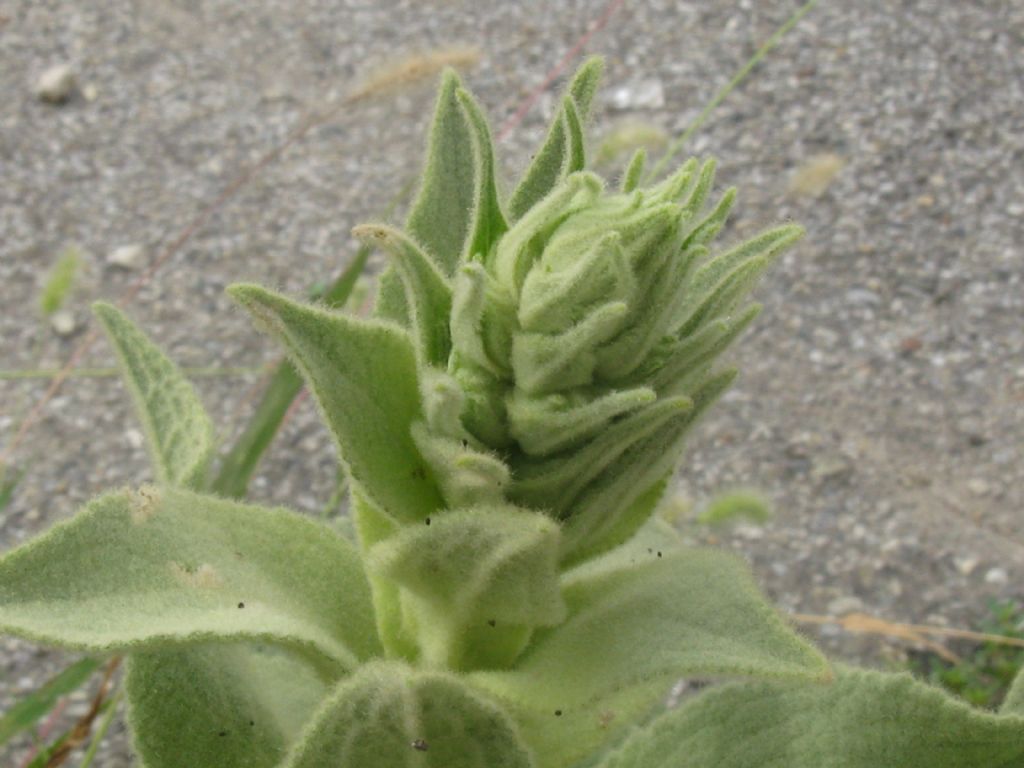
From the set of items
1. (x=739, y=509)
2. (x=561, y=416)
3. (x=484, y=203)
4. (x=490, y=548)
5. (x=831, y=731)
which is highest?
(x=484, y=203)

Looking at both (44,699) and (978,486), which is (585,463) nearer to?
(44,699)

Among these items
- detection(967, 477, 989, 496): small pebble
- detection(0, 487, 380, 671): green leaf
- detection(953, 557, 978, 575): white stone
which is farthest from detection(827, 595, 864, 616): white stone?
detection(0, 487, 380, 671): green leaf

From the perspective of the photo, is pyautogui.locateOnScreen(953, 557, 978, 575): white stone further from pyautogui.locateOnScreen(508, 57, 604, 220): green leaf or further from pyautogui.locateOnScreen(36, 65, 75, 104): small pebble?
pyautogui.locateOnScreen(36, 65, 75, 104): small pebble

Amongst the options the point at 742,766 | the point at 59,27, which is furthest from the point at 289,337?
the point at 59,27

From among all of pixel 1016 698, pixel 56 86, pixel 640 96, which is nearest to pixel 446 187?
pixel 1016 698

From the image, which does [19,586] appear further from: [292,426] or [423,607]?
[292,426]

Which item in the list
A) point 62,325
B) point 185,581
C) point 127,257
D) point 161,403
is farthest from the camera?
point 127,257

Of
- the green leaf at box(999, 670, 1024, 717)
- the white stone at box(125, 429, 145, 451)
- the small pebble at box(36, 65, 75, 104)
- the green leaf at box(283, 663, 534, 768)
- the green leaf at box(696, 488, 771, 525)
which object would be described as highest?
the green leaf at box(283, 663, 534, 768)

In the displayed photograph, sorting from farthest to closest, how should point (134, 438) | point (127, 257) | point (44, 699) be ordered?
point (127, 257) → point (134, 438) → point (44, 699)
